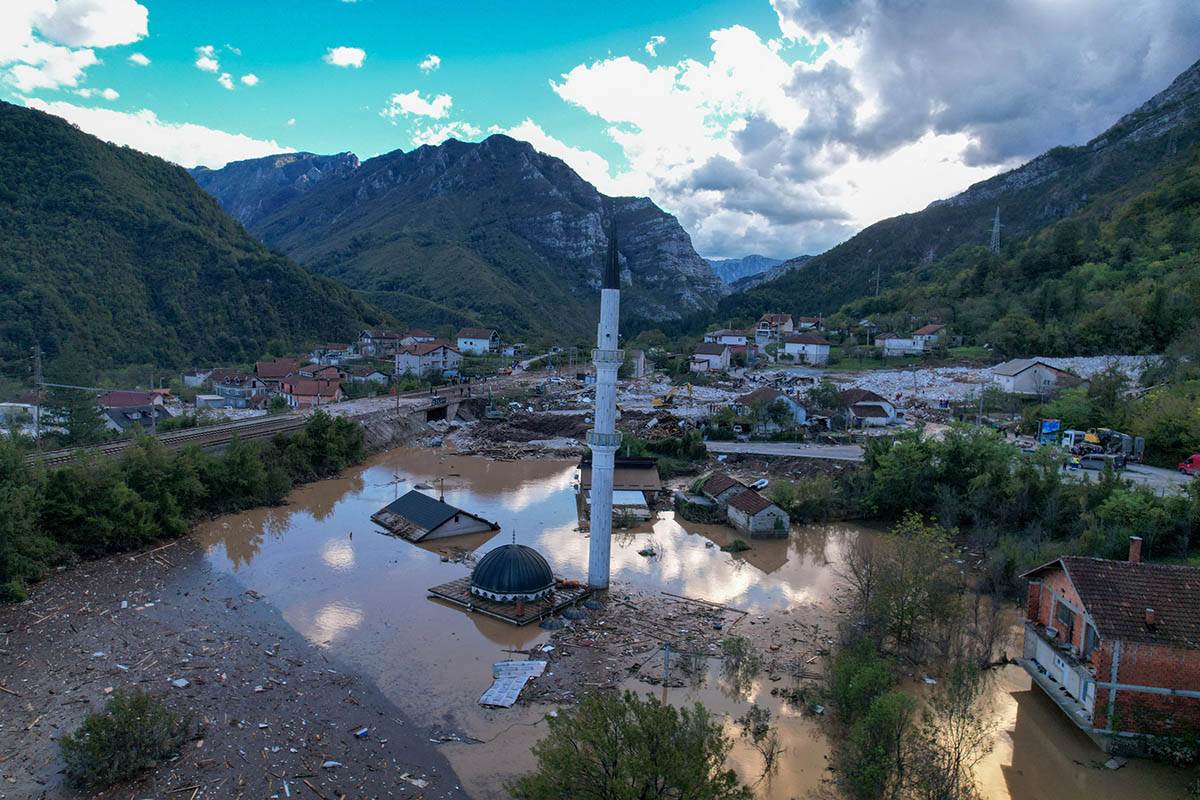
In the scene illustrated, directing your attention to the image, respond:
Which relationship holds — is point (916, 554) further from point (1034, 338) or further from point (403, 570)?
point (1034, 338)

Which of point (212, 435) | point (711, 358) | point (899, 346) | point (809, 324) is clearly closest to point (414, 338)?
point (711, 358)

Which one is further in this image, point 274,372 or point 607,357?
point 274,372

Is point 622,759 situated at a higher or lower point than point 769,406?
lower

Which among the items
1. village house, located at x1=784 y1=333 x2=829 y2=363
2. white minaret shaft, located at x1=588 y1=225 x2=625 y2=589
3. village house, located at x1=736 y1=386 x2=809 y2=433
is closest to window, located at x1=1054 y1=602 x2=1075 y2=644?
white minaret shaft, located at x1=588 y1=225 x2=625 y2=589

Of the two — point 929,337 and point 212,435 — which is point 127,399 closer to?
point 212,435

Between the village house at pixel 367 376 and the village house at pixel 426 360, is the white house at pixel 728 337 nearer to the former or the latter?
the village house at pixel 426 360

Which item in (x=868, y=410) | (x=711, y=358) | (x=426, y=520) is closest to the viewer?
(x=426, y=520)
